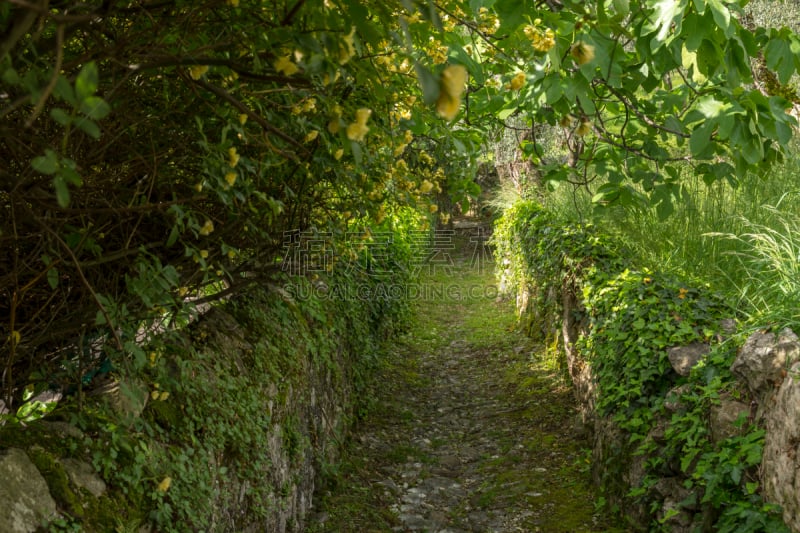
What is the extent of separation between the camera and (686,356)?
161 inches

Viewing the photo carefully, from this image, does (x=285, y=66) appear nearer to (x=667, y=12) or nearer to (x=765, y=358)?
(x=667, y=12)

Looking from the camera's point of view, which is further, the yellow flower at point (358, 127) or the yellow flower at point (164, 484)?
the yellow flower at point (164, 484)

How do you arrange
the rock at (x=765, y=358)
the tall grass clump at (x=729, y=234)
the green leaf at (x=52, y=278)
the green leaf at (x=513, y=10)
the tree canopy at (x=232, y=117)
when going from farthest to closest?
the tall grass clump at (x=729, y=234), the rock at (x=765, y=358), the green leaf at (x=513, y=10), the green leaf at (x=52, y=278), the tree canopy at (x=232, y=117)

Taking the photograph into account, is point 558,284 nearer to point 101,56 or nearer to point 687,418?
point 687,418

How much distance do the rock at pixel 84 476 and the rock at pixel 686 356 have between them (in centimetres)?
328

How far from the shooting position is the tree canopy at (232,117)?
5.50 feet

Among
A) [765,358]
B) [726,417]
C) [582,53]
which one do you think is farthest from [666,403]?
[582,53]

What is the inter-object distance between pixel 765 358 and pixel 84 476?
3.05 metres

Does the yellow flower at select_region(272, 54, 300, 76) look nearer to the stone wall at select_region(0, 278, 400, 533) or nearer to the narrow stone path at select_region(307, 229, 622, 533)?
the stone wall at select_region(0, 278, 400, 533)

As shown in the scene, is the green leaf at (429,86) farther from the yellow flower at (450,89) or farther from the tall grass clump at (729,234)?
the tall grass clump at (729,234)

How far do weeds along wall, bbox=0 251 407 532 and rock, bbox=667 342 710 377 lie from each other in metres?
2.47

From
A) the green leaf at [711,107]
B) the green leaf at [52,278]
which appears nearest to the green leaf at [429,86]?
the green leaf at [52,278]

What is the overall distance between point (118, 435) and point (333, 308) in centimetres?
338

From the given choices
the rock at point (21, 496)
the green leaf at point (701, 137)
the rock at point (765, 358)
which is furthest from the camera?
the rock at point (765, 358)
